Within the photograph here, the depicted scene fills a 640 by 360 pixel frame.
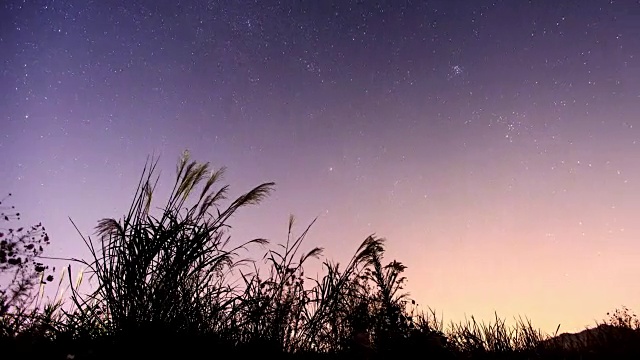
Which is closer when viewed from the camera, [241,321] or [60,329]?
[60,329]

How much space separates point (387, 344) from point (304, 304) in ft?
3.14

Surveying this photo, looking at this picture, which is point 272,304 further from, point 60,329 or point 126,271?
point 60,329

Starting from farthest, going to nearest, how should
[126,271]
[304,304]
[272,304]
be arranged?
1. [304,304]
2. [272,304]
3. [126,271]

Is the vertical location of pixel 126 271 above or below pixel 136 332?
above

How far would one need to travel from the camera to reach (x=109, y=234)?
3588 mm

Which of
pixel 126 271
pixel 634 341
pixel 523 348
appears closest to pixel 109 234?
pixel 126 271

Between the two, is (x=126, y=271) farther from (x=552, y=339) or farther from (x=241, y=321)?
(x=552, y=339)

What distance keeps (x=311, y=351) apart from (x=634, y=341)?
10.4 ft

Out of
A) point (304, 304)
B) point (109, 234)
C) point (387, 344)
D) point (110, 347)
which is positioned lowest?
point (110, 347)

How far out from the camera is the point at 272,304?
380cm

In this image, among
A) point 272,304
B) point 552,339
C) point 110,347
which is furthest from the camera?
point 552,339

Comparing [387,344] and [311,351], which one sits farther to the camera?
[387,344]

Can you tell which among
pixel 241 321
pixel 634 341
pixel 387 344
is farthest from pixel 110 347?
pixel 634 341

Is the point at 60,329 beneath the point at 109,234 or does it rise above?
beneath
